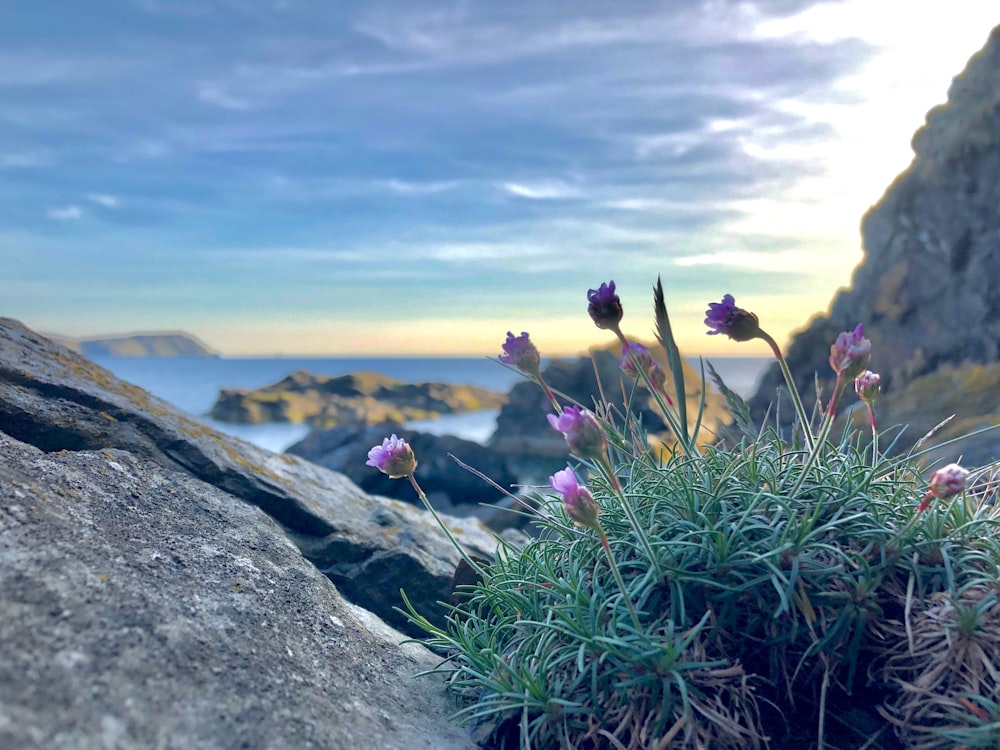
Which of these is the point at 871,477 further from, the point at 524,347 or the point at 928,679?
the point at 524,347

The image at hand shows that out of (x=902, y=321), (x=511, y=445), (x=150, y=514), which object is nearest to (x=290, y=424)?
(x=511, y=445)

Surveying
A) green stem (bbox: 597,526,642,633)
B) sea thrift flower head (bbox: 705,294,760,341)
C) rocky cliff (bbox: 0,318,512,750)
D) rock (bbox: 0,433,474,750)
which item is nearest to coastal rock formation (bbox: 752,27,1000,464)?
sea thrift flower head (bbox: 705,294,760,341)

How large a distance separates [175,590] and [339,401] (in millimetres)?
30201

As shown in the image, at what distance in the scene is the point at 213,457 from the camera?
3.22 meters

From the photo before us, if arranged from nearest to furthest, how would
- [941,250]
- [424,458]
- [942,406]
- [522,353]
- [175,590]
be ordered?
[175,590]
[522,353]
[942,406]
[424,458]
[941,250]

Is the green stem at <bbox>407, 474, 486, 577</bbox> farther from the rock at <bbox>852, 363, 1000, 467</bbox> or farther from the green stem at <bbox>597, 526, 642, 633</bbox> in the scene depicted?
the rock at <bbox>852, 363, 1000, 467</bbox>

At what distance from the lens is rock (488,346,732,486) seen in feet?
63.7

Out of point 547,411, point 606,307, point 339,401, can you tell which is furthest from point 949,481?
point 339,401

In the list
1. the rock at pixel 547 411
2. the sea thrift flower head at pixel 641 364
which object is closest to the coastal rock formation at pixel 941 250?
the rock at pixel 547 411

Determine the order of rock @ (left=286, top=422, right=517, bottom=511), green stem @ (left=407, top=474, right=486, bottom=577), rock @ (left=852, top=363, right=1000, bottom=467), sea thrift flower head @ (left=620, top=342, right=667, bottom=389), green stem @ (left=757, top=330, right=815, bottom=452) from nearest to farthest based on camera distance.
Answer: green stem @ (left=757, top=330, right=815, bottom=452) < green stem @ (left=407, top=474, right=486, bottom=577) < sea thrift flower head @ (left=620, top=342, right=667, bottom=389) < rock @ (left=852, top=363, right=1000, bottom=467) < rock @ (left=286, top=422, right=517, bottom=511)

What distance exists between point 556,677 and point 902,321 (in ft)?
56.9

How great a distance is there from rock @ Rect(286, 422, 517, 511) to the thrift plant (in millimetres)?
9260

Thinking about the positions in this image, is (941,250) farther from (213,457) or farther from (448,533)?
(213,457)

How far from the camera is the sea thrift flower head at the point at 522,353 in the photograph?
8.79ft
